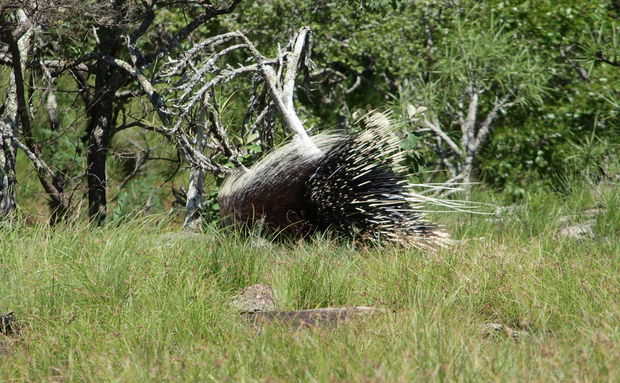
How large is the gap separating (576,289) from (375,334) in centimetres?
137

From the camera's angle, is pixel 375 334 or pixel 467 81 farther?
pixel 467 81

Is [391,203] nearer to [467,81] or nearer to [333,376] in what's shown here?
[333,376]

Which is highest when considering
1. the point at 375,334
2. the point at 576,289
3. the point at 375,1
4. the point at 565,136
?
the point at 375,1

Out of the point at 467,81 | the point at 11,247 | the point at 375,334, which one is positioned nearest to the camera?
the point at 375,334

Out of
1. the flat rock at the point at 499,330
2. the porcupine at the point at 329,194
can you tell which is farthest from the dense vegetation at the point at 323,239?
the porcupine at the point at 329,194

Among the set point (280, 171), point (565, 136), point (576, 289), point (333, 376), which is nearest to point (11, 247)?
point (280, 171)

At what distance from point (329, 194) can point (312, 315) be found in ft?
6.25

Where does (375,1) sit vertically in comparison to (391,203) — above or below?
above

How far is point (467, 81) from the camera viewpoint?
375 inches

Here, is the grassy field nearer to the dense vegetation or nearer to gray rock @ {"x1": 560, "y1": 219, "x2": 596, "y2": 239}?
the dense vegetation

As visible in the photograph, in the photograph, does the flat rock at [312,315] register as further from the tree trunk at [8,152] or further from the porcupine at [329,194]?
the tree trunk at [8,152]

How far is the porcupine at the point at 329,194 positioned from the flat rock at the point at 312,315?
1546 mm

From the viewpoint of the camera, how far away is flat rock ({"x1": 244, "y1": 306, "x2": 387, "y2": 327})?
435 centimetres

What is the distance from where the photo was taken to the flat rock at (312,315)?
14.3ft
